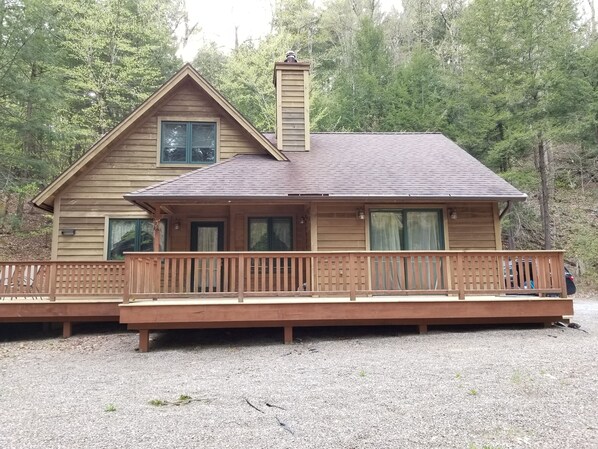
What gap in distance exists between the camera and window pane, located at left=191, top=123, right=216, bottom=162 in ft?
34.4

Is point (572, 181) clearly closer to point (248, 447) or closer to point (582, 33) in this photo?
point (582, 33)

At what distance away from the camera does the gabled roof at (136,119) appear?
31.6ft

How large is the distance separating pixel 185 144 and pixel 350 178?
4407 millimetres

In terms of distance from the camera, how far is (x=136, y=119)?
1004 centimetres

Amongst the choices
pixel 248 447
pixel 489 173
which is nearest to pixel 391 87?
pixel 489 173

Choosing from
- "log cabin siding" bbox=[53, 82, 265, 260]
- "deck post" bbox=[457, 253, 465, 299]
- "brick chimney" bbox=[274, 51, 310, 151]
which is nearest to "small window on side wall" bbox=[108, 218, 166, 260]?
"log cabin siding" bbox=[53, 82, 265, 260]

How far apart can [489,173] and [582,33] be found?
49.5 feet

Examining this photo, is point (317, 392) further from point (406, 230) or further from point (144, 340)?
point (406, 230)

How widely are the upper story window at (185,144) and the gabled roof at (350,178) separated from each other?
2.82ft

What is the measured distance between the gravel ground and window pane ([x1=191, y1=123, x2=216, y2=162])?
4876 mm

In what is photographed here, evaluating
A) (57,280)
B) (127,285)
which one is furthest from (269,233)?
(57,280)

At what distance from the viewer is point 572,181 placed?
70.8 feet

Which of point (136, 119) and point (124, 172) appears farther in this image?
point (124, 172)

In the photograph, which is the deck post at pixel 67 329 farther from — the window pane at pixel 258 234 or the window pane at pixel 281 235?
the window pane at pixel 281 235
